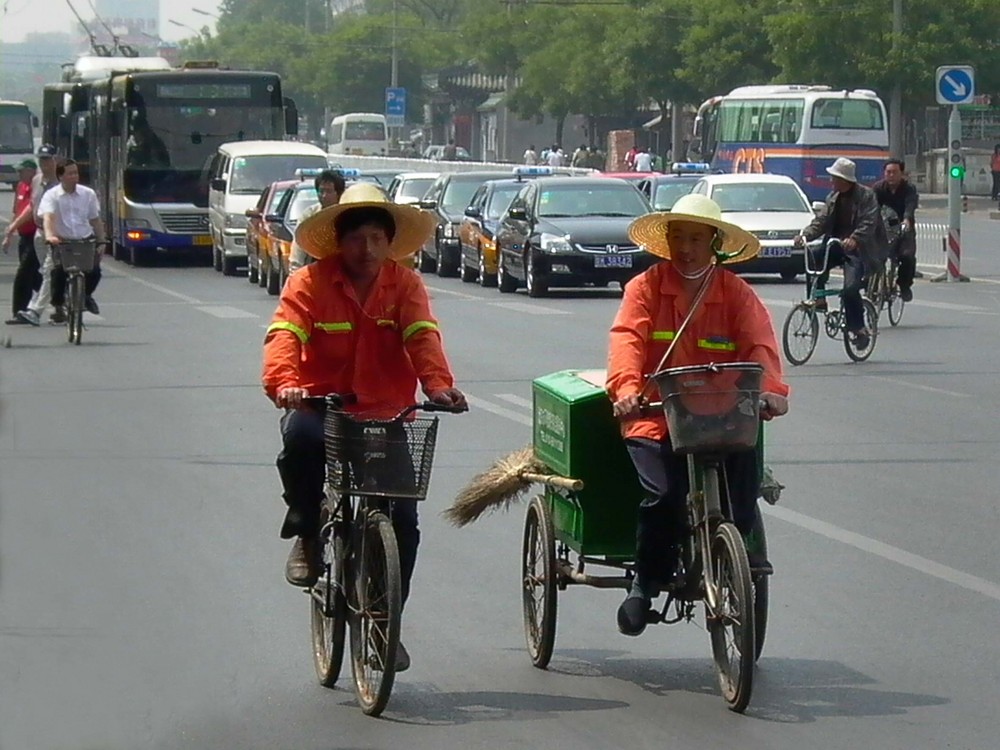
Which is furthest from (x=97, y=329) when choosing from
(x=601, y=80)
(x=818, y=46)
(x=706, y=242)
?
(x=601, y=80)

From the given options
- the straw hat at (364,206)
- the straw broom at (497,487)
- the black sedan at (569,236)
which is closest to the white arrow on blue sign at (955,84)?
the black sedan at (569,236)

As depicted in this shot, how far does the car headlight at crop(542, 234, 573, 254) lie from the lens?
27891 mm

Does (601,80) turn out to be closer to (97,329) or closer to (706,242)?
(97,329)

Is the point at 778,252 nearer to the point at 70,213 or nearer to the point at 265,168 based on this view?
the point at 265,168

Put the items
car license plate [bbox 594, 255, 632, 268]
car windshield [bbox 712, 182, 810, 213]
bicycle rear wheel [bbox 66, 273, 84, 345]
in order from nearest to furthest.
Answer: bicycle rear wheel [bbox 66, 273, 84, 345] → car license plate [bbox 594, 255, 632, 268] → car windshield [bbox 712, 182, 810, 213]

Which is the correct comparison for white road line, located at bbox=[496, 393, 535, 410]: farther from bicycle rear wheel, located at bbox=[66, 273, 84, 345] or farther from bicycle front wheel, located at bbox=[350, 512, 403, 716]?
bicycle front wheel, located at bbox=[350, 512, 403, 716]

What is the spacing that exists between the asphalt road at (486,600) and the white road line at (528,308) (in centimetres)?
845

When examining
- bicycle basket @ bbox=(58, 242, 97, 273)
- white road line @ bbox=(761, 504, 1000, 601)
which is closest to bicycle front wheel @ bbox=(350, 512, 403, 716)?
white road line @ bbox=(761, 504, 1000, 601)

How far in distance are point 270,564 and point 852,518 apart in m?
2.88

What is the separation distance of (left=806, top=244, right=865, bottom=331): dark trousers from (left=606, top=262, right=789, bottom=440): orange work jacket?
11.5 metres

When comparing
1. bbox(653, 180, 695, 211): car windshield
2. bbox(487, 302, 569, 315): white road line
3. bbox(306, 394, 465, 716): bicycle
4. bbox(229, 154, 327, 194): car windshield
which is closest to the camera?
bbox(306, 394, 465, 716): bicycle

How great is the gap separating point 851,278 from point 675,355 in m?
11.8

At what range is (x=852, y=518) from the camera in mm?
10398

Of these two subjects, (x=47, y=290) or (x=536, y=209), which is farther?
(x=536, y=209)
